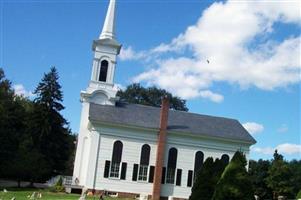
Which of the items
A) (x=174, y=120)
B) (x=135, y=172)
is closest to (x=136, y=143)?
(x=135, y=172)

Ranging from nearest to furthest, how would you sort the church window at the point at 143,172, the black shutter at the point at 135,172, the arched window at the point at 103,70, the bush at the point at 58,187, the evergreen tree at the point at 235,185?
the evergreen tree at the point at 235,185, the bush at the point at 58,187, the black shutter at the point at 135,172, the church window at the point at 143,172, the arched window at the point at 103,70

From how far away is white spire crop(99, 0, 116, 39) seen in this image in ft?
192

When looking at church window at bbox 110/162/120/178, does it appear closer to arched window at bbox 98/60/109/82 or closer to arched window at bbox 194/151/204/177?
arched window at bbox 194/151/204/177

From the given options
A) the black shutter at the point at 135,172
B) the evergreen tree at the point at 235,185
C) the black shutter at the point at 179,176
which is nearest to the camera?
the evergreen tree at the point at 235,185

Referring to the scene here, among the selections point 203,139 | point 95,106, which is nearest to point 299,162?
point 203,139

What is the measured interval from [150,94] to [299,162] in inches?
1348

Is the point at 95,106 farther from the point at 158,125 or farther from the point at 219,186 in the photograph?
the point at 219,186

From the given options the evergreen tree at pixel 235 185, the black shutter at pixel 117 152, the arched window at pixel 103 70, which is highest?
the arched window at pixel 103 70

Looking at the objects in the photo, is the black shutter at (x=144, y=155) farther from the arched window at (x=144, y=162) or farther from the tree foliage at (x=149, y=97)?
the tree foliage at (x=149, y=97)

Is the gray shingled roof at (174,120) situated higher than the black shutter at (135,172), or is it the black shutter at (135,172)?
the gray shingled roof at (174,120)

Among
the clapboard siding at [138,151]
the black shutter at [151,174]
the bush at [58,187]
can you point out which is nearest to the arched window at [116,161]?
the clapboard siding at [138,151]

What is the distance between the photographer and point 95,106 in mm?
53812

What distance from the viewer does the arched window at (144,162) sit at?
52209 millimetres

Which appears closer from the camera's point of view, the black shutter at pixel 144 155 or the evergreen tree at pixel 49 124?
the black shutter at pixel 144 155
